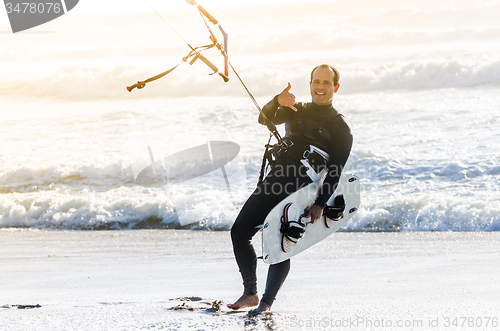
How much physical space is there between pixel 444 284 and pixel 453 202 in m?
4.79

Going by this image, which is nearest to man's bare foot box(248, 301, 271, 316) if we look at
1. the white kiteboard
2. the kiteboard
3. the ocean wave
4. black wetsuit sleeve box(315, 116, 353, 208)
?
the white kiteboard

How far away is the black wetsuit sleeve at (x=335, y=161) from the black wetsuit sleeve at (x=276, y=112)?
39 cm

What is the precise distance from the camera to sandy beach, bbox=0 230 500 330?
3.08 m

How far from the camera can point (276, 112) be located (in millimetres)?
3480

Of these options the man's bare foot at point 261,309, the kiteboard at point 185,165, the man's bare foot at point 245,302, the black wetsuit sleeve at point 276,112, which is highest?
the black wetsuit sleeve at point 276,112

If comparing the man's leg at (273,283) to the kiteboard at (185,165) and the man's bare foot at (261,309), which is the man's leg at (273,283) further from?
the kiteboard at (185,165)

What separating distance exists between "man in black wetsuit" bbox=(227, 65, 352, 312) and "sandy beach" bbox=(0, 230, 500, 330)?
286 mm

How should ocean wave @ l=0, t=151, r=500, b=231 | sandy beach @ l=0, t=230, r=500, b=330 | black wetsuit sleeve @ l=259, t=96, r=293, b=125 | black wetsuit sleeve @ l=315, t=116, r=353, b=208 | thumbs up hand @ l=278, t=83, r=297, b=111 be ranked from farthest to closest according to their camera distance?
1. ocean wave @ l=0, t=151, r=500, b=231
2. black wetsuit sleeve @ l=259, t=96, r=293, b=125
3. thumbs up hand @ l=278, t=83, r=297, b=111
4. black wetsuit sleeve @ l=315, t=116, r=353, b=208
5. sandy beach @ l=0, t=230, r=500, b=330

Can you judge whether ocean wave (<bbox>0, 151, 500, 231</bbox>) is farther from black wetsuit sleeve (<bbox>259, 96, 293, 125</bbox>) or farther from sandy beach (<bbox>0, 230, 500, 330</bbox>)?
black wetsuit sleeve (<bbox>259, 96, 293, 125</bbox>)

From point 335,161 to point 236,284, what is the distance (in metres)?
1.84

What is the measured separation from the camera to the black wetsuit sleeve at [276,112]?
3.46 m

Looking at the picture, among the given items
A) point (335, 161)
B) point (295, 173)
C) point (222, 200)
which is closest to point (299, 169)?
point (295, 173)

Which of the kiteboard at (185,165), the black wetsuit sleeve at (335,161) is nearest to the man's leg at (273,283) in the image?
the black wetsuit sleeve at (335,161)

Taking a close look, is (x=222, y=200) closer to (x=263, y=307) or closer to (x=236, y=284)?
→ (x=236, y=284)
